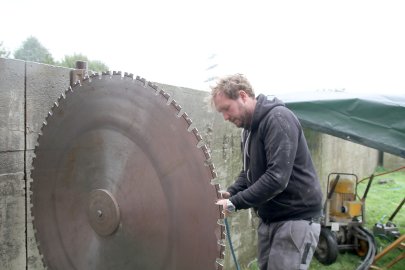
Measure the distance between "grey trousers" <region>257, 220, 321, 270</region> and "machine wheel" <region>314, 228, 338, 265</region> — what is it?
3.17 meters

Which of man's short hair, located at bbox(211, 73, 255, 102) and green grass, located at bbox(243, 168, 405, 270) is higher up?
man's short hair, located at bbox(211, 73, 255, 102)

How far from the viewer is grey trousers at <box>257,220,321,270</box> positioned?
232cm

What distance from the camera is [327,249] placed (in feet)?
17.4

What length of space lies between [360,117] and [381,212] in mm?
5049

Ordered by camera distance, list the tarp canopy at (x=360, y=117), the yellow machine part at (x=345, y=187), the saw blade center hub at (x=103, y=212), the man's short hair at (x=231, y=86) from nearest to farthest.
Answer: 1. the saw blade center hub at (x=103, y=212)
2. the man's short hair at (x=231, y=86)
3. the tarp canopy at (x=360, y=117)
4. the yellow machine part at (x=345, y=187)

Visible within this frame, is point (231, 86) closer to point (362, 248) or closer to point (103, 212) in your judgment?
point (103, 212)

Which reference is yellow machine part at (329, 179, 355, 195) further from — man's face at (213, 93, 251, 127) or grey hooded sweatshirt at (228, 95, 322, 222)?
man's face at (213, 93, 251, 127)

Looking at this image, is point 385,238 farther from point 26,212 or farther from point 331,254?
point 26,212

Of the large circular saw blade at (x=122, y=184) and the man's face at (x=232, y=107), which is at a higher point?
the man's face at (x=232, y=107)

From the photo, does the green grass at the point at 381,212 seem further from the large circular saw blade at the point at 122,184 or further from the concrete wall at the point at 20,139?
the large circular saw blade at the point at 122,184

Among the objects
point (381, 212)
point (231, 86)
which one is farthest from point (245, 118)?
point (381, 212)

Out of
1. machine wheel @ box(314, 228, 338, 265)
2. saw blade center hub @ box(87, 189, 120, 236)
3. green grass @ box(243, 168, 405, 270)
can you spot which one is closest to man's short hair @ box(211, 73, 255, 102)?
saw blade center hub @ box(87, 189, 120, 236)

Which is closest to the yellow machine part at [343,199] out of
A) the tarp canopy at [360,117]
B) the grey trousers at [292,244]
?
the tarp canopy at [360,117]

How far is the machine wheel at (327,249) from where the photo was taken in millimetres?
5250
